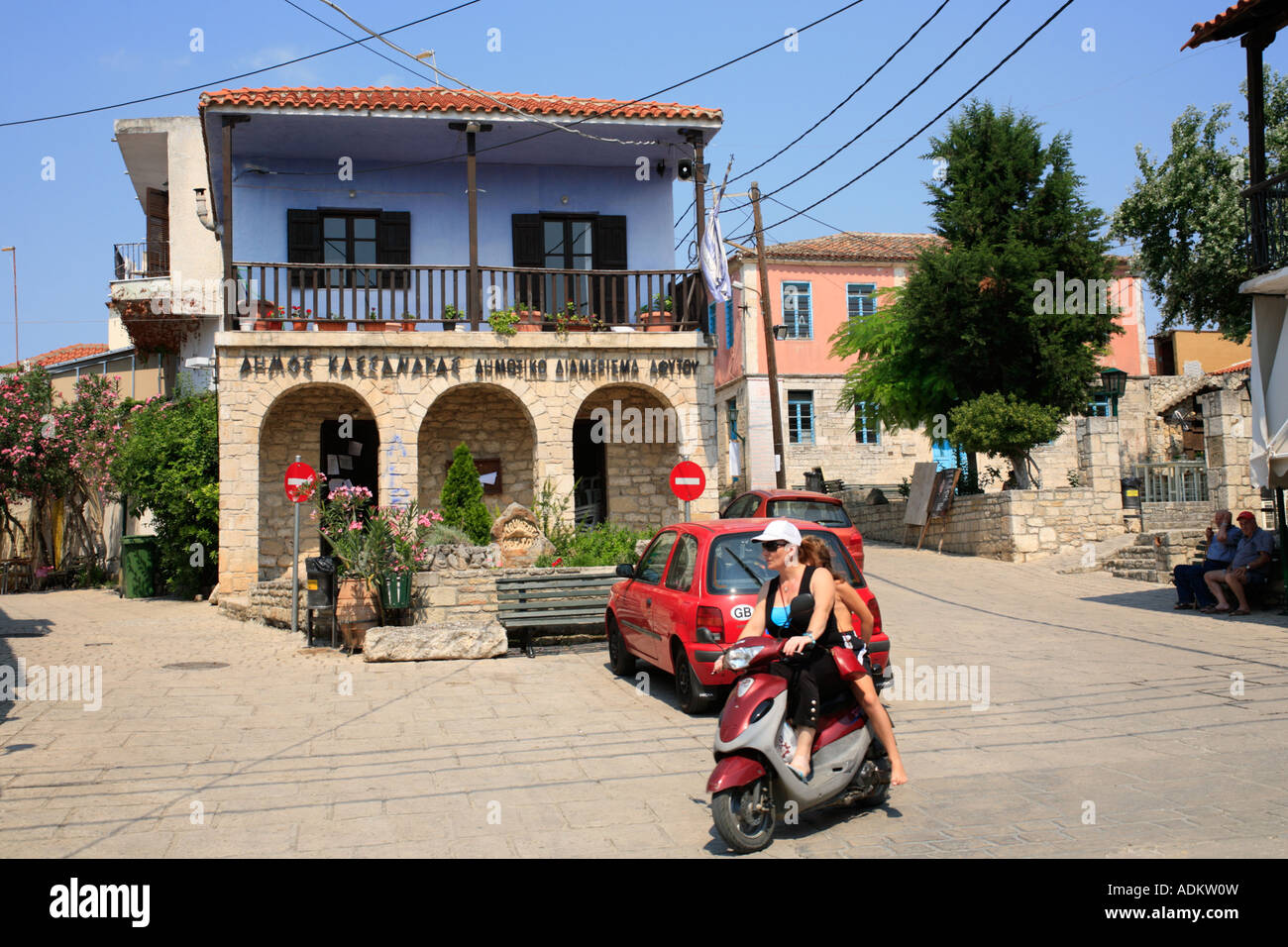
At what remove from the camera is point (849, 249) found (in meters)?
34.5

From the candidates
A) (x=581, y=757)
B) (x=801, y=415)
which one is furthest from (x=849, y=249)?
(x=581, y=757)

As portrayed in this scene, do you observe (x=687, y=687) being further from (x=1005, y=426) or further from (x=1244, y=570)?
(x=1005, y=426)

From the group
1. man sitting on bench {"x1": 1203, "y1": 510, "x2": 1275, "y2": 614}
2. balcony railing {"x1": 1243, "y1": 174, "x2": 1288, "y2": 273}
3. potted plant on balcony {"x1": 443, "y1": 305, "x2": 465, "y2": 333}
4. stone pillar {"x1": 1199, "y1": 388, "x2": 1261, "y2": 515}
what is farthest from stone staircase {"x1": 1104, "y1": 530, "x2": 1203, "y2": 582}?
potted plant on balcony {"x1": 443, "y1": 305, "x2": 465, "y2": 333}

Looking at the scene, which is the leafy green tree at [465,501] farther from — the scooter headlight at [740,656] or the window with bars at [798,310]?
the window with bars at [798,310]

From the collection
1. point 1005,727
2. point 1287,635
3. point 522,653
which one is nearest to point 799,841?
point 1005,727

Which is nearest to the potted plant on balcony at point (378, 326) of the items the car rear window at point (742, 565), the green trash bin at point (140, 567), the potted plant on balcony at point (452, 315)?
the potted plant on balcony at point (452, 315)

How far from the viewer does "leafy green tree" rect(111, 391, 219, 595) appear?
18.6 metres

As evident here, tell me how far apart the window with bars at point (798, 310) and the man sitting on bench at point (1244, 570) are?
2065cm

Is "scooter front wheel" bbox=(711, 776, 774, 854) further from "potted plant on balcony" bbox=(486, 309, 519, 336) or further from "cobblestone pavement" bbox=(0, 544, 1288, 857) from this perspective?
"potted plant on balcony" bbox=(486, 309, 519, 336)

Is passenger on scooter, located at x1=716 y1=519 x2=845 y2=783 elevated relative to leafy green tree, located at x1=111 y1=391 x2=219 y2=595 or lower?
lower

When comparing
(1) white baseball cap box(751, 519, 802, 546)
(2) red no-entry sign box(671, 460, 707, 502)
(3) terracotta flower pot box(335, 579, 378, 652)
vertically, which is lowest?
(3) terracotta flower pot box(335, 579, 378, 652)

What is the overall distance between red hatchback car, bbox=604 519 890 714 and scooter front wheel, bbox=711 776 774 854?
2.38 metres

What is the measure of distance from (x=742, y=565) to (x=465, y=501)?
9240 millimetres

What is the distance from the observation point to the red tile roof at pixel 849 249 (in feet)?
110
